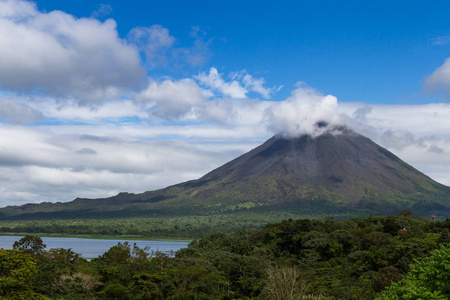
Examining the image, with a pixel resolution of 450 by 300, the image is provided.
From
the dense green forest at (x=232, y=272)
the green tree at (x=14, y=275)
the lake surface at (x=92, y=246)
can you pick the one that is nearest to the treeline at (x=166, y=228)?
the lake surface at (x=92, y=246)

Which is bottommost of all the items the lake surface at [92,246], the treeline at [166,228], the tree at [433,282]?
the lake surface at [92,246]

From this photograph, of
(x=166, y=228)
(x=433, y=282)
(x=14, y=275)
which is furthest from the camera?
(x=166, y=228)

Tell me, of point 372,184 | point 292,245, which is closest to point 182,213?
point 372,184

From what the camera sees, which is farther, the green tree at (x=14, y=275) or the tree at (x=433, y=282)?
the green tree at (x=14, y=275)

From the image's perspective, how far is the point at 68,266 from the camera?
3847 cm

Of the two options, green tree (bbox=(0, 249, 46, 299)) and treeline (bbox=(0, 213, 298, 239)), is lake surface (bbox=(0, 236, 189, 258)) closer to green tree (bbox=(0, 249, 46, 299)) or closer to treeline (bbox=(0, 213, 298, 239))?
treeline (bbox=(0, 213, 298, 239))

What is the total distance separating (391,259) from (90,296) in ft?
83.8

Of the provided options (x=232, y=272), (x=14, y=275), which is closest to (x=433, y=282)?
(x=14, y=275)

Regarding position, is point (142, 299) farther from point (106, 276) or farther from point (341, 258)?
point (341, 258)

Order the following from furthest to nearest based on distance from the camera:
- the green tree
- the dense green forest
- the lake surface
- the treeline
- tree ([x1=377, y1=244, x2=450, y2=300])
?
the treeline, the lake surface, the dense green forest, the green tree, tree ([x1=377, y1=244, x2=450, y2=300])

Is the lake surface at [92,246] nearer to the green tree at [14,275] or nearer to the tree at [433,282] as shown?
the green tree at [14,275]

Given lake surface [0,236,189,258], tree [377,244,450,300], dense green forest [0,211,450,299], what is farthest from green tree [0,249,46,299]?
lake surface [0,236,189,258]

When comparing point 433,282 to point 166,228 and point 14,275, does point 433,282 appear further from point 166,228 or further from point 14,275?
point 166,228

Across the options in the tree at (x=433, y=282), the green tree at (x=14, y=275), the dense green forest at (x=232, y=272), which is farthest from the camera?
the dense green forest at (x=232, y=272)
